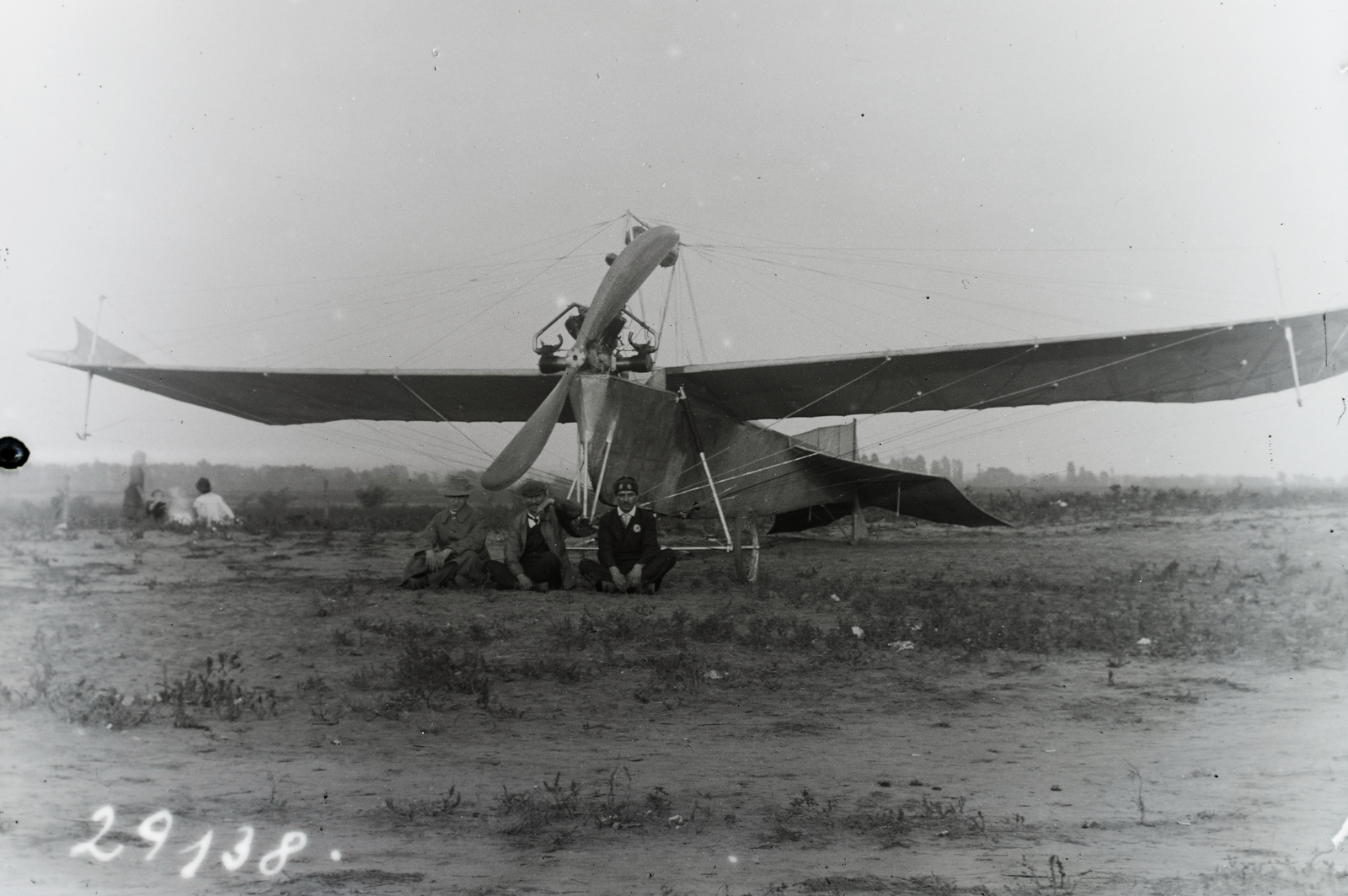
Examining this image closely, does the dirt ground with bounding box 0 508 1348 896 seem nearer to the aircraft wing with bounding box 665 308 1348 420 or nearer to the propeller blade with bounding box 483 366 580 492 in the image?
the propeller blade with bounding box 483 366 580 492

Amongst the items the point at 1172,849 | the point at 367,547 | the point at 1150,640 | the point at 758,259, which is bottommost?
the point at 1172,849

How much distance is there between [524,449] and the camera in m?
8.26

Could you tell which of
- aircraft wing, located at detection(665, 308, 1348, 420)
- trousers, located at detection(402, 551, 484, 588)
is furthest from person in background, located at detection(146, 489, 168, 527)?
aircraft wing, located at detection(665, 308, 1348, 420)

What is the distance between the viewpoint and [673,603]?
8625 millimetres

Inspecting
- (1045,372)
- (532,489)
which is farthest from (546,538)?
(1045,372)

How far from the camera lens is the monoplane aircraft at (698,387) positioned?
9273mm

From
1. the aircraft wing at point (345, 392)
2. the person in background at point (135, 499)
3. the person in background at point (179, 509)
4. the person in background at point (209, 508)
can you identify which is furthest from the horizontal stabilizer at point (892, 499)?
the person in background at point (135, 499)

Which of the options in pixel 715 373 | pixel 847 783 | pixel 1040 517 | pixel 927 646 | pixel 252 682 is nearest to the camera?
pixel 847 783

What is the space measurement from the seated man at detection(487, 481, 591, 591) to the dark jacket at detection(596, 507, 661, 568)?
450mm

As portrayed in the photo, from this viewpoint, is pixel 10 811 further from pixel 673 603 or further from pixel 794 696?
pixel 673 603

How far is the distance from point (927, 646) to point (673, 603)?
252 cm

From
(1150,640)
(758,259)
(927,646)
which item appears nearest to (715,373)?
(758,259)

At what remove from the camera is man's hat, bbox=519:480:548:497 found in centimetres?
889

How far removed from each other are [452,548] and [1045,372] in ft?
23.2
